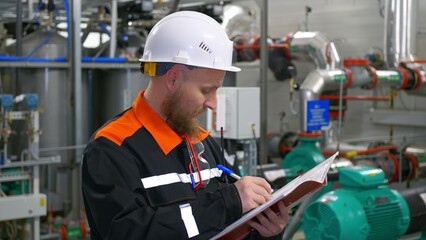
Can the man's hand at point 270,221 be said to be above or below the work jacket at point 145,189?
below

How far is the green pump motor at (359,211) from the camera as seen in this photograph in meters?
3.22

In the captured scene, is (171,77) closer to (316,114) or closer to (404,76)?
(316,114)

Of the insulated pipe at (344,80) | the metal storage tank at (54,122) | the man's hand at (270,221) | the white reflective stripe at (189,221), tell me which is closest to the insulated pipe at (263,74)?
the insulated pipe at (344,80)

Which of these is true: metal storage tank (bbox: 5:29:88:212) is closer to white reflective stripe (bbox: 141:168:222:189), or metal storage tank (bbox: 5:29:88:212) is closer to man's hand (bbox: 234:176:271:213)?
white reflective stripe (bbox: 141:168:222:189)

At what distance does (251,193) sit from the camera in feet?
4.85

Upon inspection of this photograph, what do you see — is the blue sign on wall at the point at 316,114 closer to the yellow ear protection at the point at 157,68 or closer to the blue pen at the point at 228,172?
the blue pen at the point at 228,172

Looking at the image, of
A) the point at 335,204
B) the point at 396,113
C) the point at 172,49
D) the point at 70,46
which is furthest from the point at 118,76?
the point at 172,49

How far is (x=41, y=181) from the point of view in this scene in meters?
4.68

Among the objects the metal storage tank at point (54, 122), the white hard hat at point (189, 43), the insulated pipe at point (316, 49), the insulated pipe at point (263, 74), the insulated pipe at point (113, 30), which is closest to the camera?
the white hard hat at point (189, 43)

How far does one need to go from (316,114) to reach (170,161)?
126 inches

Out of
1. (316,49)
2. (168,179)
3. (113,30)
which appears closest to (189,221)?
(168,179)

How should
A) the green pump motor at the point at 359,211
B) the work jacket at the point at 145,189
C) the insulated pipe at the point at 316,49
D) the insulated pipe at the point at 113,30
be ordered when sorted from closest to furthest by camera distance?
the work jacket at the point at 145,189, the green pump motor at the point at 359,211, the insulated pipe at the point at 113,30, the insulated pipe at the point at 316,49

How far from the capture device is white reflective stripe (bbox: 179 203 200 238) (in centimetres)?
142

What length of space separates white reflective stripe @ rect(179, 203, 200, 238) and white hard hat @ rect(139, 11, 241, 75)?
36cm
